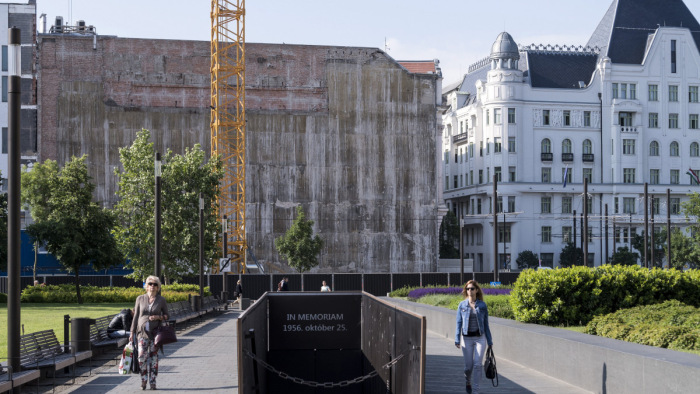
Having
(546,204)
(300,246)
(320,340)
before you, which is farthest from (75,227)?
(546,204)

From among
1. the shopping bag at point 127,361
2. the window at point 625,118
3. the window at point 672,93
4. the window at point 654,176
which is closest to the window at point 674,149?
the window at point 654,176

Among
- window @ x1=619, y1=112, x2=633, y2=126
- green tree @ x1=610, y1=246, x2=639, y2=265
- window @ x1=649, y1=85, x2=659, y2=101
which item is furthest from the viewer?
window @ x1=649, y1=85, x2=659, y2=101

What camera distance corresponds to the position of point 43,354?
1505 cm

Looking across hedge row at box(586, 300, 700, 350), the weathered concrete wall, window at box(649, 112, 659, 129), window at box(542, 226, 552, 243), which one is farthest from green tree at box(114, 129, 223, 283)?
window at box(649, 112, 659, 129)

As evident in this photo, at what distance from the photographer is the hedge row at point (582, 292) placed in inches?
752

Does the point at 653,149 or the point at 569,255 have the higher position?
the point at 653,149

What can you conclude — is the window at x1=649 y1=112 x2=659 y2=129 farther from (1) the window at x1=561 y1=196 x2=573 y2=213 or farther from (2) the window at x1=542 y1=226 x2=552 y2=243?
(2) the window at x1=542 y1=226 x2=552 y2=243

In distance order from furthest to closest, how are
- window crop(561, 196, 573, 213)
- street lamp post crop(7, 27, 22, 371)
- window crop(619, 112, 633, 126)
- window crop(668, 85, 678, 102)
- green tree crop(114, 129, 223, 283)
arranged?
window crop(668, 85, 678, 102)
window crop(619, 112, 633, 126)
window crop(561, 196, 573, 213)
green tree crop(114, 129, 223, 283)
street lamp post crop(7, 27, 22, 371)

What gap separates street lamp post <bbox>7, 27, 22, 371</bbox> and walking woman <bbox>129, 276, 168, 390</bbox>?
A: 203 cm

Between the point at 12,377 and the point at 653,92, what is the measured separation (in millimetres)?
102313

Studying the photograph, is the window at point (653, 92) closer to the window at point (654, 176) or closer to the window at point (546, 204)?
the window at point (654, 176)

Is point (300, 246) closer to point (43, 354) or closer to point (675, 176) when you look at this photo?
point (675, 176)

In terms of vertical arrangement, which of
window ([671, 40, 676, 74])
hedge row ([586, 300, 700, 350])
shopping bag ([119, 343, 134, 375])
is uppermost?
window ([671, 40, 676, 74])

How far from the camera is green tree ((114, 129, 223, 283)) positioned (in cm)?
5050
